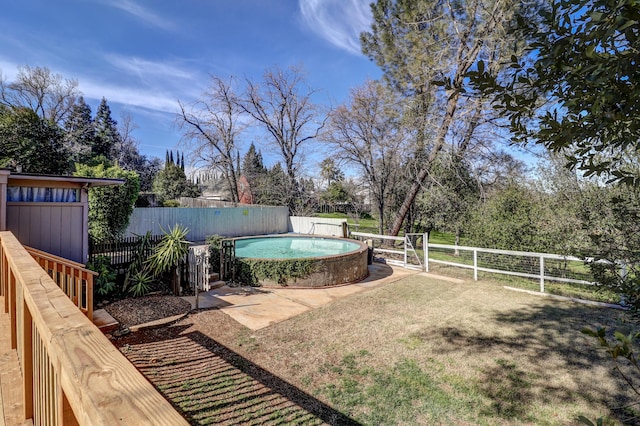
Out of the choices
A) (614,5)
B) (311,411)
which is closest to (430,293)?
(311,411)

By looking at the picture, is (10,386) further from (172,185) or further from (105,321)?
(172,185)

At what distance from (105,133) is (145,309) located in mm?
23302

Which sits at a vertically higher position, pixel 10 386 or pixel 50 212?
pixel 50 212

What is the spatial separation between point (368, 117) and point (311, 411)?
12.6m

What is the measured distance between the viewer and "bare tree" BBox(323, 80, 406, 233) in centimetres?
1341

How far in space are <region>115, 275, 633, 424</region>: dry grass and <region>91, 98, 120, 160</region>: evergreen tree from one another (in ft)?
72.2

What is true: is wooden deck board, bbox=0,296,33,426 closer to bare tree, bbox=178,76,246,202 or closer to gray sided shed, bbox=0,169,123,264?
gray sided shed, bbox=0,169,123,264

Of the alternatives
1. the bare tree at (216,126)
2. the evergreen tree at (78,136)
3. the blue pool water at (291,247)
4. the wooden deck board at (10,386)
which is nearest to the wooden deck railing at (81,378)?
the wooden deck board at (10,386)

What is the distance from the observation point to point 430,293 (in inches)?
285

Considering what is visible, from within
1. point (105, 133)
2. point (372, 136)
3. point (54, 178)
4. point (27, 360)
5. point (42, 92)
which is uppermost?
point (42, 92)

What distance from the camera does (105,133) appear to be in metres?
23.2

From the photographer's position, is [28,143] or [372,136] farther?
[372,136]

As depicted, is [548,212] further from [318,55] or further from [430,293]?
[318,55]

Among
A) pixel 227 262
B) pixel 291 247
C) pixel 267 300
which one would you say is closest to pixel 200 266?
pixel 227 262
